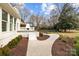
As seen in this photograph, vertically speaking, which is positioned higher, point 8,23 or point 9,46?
point 8,23

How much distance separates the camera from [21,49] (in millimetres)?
3619

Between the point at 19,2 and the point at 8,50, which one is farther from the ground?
the point at 19,2

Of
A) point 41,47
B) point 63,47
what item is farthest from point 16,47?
point 63,47

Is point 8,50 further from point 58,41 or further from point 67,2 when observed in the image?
point 67,2

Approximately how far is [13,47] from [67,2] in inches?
46.1

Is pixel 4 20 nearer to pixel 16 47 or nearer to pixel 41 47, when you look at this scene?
pixel 16 47

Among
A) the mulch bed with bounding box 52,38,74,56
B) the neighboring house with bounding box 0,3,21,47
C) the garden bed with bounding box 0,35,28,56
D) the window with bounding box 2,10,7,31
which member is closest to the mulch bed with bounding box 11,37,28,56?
the garden bed with bounding box 0,35,28,56

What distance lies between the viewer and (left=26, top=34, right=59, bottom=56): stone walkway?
3611mm

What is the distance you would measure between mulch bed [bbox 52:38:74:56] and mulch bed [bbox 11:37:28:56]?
49 centimetres

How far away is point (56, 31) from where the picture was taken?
3.67 meters

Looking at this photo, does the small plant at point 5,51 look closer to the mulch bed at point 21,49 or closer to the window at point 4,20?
the mulch bed at point 21,49

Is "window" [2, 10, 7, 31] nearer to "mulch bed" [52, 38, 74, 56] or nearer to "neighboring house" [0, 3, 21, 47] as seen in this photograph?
"neighboring house" [0, 3, 21, 47]

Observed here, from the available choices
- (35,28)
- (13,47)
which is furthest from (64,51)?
(13,47)

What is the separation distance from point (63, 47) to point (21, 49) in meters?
0.71
